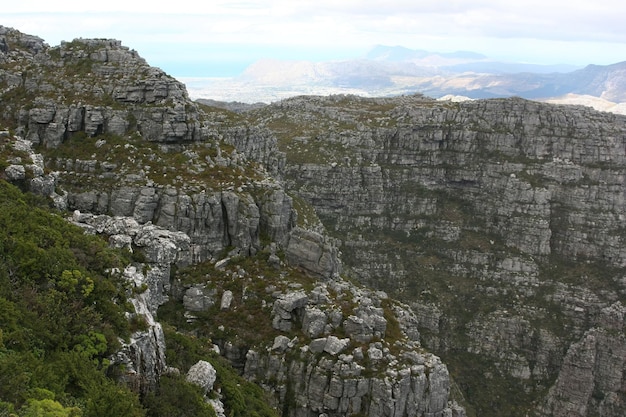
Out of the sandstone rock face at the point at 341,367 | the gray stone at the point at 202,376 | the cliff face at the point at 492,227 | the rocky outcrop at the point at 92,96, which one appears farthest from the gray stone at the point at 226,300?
the cliff face at the point at 492,227

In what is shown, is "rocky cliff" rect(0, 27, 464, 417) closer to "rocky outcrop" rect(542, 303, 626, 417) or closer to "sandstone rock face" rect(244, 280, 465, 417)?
"sandstone rock face" rect(244, 280, 465, 417)

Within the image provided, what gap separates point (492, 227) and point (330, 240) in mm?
56043

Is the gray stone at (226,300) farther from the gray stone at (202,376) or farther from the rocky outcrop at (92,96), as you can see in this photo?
the rocky outcrop at (92,96)

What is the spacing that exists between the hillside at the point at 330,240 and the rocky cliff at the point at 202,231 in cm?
19

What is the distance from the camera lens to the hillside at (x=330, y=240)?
39.2 m

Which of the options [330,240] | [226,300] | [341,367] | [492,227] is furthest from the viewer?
[492,227]

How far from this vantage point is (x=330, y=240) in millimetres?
83000

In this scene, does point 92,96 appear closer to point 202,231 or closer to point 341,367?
point 202,231

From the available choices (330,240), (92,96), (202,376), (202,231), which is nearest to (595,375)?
(330,240)

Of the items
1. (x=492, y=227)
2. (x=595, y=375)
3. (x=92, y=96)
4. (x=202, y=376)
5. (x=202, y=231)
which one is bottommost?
(x=595, y=375)

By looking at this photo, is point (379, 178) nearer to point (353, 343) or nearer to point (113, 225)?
point (353, 343)

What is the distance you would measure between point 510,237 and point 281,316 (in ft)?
284

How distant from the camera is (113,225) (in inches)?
1548

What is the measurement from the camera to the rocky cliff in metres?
43.6
